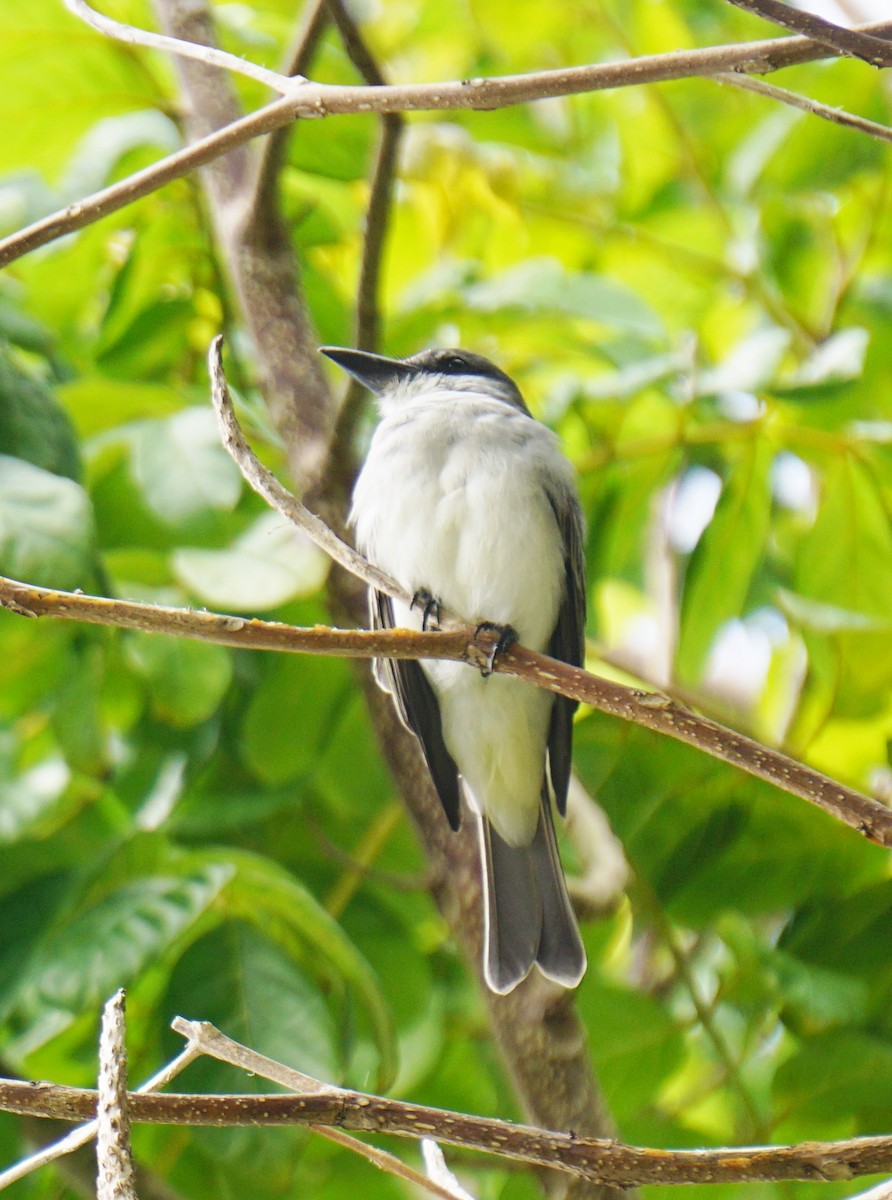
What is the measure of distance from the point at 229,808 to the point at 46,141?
1.30m

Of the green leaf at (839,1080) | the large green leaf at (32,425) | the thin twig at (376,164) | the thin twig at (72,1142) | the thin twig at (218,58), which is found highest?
the thin twig at (218,58)

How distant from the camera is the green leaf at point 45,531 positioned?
5.50ft

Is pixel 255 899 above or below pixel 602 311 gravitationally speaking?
below

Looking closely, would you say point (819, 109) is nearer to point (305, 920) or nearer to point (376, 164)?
point (376, 164)

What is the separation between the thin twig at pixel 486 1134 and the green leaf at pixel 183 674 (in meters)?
0.91

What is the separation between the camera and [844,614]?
2.16 m

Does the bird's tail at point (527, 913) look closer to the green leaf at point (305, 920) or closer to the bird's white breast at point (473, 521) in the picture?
the green leaf at point (305, 920)

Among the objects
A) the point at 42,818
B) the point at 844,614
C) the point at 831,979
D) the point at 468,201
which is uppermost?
the point at 468,201

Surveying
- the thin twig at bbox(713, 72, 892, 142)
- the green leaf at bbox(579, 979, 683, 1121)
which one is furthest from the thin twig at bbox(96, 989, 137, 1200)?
the green leaf at bbox(579, 979, 683, 1121)

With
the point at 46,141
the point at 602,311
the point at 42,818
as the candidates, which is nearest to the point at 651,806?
the point at 602,311

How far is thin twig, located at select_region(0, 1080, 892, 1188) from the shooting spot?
1.13 meters

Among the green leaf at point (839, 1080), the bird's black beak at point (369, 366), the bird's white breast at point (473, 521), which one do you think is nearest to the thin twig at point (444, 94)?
the bird's black beak at point (369, 366)

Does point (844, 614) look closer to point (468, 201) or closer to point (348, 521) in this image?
point (348, 521)

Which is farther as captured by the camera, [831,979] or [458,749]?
[458,749]
